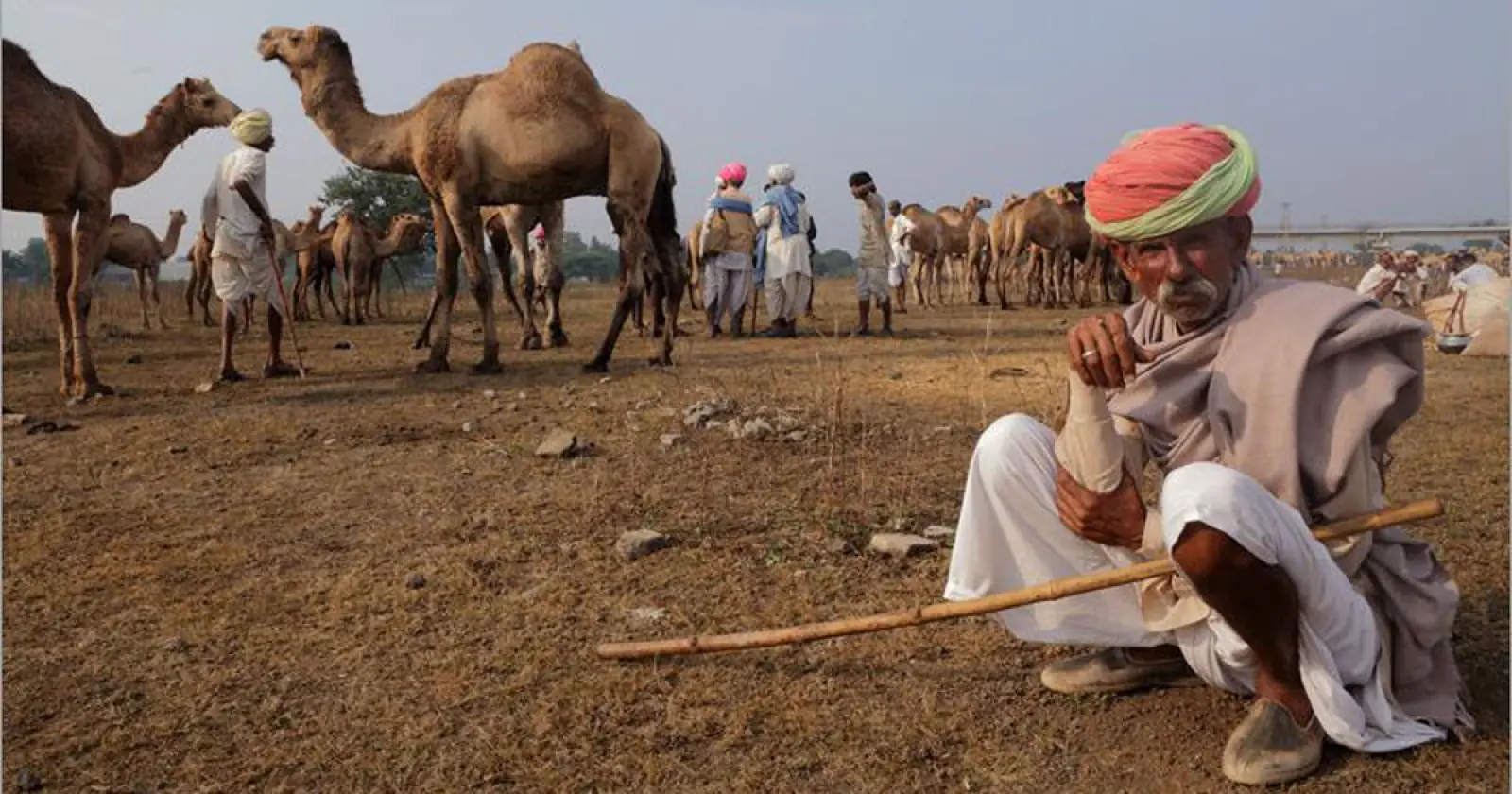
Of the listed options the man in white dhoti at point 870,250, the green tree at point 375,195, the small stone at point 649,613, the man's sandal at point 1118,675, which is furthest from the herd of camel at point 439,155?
the green tree at point 375,195

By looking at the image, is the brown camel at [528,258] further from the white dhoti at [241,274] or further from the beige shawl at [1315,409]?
the beige shawl at [1315,409]

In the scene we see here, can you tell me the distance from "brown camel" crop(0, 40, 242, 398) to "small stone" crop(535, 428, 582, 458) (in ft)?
14.2

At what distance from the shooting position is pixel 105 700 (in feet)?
9.76

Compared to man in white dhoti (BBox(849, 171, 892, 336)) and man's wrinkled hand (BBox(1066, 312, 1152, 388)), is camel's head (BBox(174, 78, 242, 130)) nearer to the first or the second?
man in white dhoti (BBox(849, 171, 892, 336))

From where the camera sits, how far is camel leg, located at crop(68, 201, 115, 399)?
7809mm

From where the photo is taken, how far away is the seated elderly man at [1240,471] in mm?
2209

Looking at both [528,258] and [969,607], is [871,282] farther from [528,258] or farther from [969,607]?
[969,607]

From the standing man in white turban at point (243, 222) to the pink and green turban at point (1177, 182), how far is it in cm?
744

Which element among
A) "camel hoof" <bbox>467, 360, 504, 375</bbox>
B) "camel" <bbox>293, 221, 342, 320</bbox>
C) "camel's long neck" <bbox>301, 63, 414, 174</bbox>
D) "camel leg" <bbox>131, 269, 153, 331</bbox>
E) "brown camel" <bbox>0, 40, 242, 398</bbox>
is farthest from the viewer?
"camel" <bbox>293, 221, 342, 320</bbox>

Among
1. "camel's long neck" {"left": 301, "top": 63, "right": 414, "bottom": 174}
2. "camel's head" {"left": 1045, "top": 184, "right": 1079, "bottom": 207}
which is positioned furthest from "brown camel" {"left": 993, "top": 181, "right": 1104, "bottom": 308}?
"camel's long neck" {"left": 301, "top": 63, "right": 414, "bottom": 174}

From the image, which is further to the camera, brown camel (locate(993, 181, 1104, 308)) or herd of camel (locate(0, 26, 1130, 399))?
brown camel (locate(993, 181, 1104, 308))

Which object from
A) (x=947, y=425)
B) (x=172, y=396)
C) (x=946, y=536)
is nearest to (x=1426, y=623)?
(x=946, y=536)

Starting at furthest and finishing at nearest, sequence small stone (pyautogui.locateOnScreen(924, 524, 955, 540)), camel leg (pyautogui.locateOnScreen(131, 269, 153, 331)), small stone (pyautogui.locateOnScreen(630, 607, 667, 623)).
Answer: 1. camel leg (pyautogui.locateOnScreen(131, 269, 153, 331))
2. small stone (pyautogui.locateOnScreen(924, 524, 955, 540))
3. small stone (pyautogui.locateOnScreen(630, 607, 667, 623))

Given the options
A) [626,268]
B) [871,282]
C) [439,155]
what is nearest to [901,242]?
[871,282]
